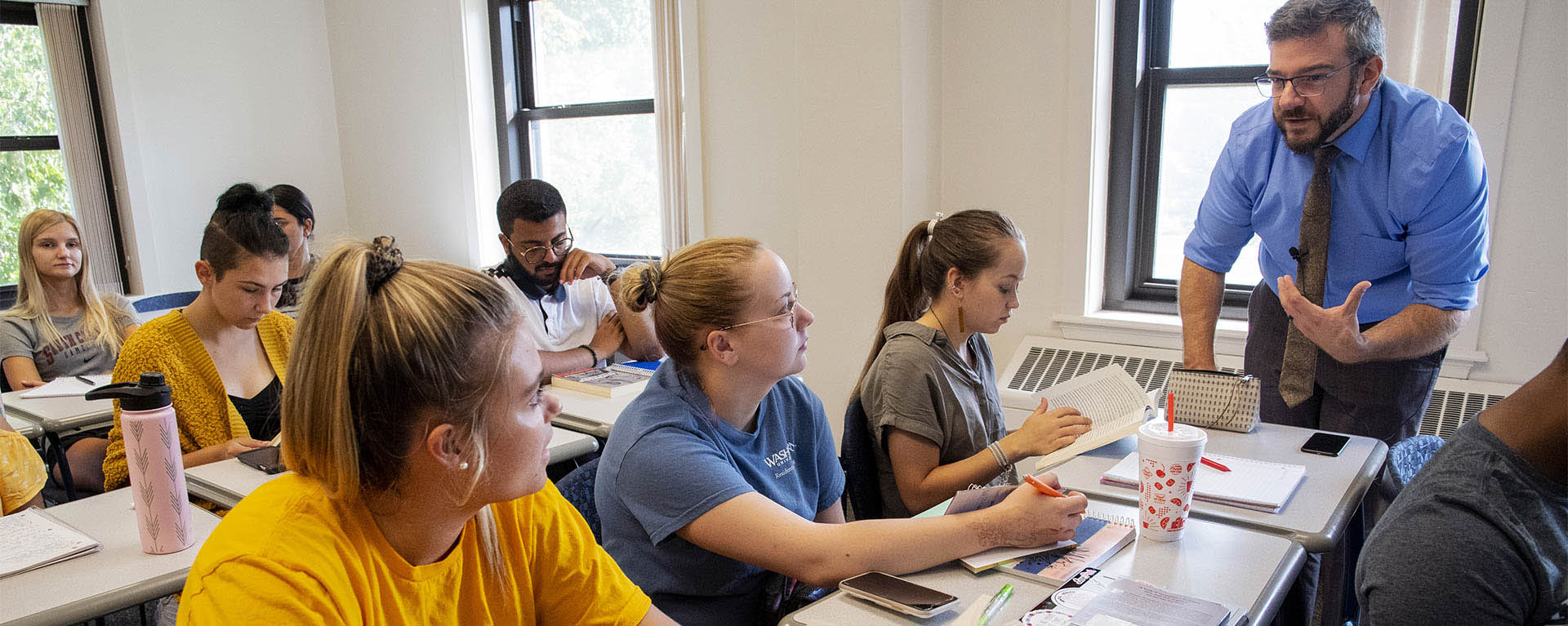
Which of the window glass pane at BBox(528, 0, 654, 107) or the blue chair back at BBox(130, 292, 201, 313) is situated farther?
the window glass pane at BBox(528, 0, 654, 107)

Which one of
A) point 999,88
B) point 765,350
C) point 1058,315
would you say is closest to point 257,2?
point 999,88

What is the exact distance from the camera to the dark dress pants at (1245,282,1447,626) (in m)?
1.98

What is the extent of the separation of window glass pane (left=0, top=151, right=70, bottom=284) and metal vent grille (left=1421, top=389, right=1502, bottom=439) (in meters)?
5.96

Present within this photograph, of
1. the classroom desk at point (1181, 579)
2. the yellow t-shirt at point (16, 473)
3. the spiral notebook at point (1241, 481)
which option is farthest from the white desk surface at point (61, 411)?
the spiral notebook at point (1241, 481)

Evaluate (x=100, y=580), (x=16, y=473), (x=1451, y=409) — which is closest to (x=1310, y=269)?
(x=1451, y=409)

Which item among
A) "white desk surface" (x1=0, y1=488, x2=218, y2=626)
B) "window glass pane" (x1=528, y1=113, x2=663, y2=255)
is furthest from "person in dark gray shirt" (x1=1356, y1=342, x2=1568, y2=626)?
"window glass pane" (x1=528, y1=113, x2=663, y2=255)

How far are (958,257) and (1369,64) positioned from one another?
3.19ft

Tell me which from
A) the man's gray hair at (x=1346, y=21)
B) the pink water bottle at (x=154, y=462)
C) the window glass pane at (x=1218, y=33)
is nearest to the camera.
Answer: the pink water bottle at (x=154, y=462)

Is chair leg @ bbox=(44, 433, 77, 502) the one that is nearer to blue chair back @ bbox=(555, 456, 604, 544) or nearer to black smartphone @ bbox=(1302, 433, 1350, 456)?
blue chair back @ bbox=(555, 456, 604, 544)

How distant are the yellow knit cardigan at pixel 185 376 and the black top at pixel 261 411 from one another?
4 cm

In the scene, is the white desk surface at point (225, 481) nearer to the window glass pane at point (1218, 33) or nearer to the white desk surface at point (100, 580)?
the white desk surface at point (100, 580)

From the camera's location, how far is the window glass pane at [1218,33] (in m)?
3.12

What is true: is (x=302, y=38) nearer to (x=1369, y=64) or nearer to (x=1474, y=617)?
(x=1369, y=64)

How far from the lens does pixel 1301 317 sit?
1.90m
